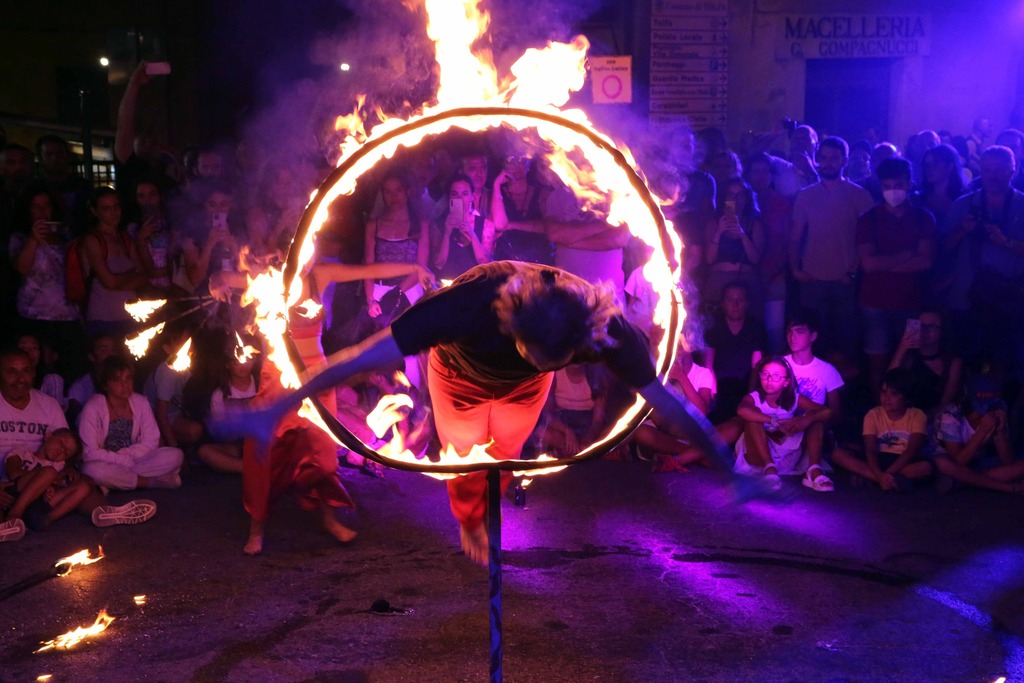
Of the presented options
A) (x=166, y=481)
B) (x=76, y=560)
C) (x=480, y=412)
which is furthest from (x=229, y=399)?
(x=480, y=412)

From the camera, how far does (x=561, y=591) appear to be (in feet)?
16.1

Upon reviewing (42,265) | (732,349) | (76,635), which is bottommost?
(76,635)

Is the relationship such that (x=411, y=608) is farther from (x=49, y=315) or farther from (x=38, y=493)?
(x=49, y=315)

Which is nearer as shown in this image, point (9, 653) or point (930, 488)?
point (9, 653)

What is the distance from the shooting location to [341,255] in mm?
6742

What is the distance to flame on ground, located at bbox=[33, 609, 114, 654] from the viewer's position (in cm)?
435

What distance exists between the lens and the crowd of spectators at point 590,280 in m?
6.55

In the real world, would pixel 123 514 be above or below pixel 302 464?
below

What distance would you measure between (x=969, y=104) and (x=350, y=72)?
6686 millimetres

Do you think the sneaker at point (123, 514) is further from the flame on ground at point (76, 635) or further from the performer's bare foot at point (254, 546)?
the flame on ground at point (76, 635)

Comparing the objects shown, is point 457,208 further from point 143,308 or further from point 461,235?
point 143,308

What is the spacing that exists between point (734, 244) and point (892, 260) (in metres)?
1.03

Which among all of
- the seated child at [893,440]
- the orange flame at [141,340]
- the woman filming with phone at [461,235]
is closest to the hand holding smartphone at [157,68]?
the orange flame at [141,340]

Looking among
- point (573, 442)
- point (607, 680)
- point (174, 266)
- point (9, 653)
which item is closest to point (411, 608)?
point (607, 680)
